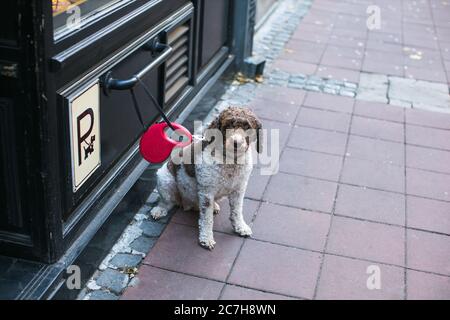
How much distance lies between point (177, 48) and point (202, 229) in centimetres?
182

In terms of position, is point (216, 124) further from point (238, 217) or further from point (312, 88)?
point (312, 88)

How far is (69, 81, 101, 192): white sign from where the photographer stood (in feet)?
11.3

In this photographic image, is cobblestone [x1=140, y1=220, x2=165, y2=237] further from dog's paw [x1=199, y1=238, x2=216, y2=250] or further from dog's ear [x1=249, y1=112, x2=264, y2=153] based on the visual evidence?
dog's ear [x1=249, y1=112, x2=264, y2=153]

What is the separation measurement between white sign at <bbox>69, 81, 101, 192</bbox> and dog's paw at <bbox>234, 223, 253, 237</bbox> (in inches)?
40.7

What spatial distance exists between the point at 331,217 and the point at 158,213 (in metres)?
1.23

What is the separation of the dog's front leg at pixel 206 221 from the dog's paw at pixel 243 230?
7.6 inches

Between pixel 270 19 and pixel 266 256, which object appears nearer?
pixel 266 256

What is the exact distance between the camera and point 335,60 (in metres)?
7.72

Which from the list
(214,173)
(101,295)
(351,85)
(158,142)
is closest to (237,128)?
(214,173)

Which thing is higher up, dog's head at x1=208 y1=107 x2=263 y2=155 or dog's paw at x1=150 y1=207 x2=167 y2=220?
dog's head at x1=208 y1=107 x2=263 y2=155

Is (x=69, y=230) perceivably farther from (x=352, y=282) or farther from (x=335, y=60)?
(x=335, y=60)

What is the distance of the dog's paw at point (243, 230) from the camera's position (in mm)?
4246

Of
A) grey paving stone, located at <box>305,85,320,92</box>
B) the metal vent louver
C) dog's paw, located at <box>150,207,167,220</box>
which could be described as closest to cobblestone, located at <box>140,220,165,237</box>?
dog's paw, located at <box>150,207,167,220</box>

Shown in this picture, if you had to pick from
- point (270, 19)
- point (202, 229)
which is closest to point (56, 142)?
point (202, 229)
